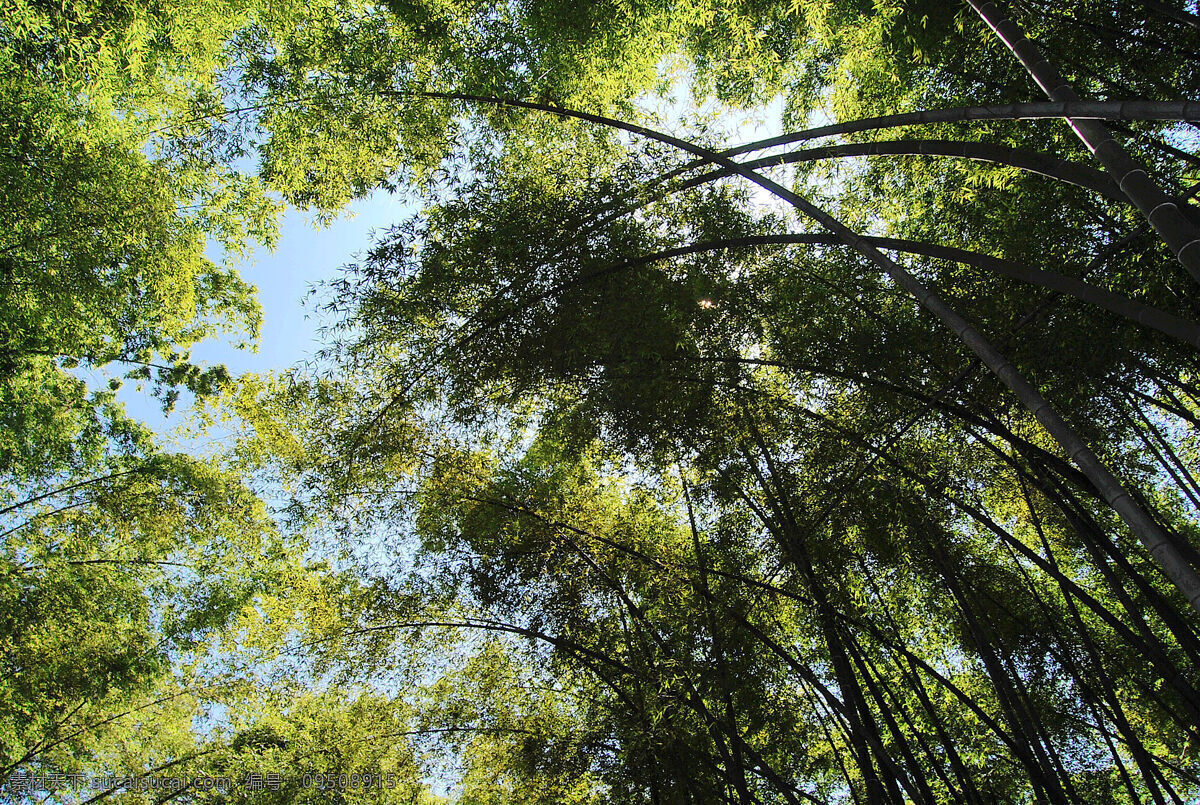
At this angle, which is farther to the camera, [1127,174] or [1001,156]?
[1001,156]

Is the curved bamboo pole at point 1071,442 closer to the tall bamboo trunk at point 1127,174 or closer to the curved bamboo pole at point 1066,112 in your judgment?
the curved bamboo pole at point 1066,112

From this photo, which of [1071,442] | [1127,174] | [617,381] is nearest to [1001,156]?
[1127,174]

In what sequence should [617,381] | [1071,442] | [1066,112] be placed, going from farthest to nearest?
[617,381], [1066,112], [1071,442]

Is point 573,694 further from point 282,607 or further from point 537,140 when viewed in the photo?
point 537,140

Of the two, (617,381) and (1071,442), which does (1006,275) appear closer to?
(1071,442)

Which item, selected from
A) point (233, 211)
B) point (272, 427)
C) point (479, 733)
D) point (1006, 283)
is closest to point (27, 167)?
point (233, 211)

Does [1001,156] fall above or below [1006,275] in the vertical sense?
above

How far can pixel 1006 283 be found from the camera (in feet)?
10.4

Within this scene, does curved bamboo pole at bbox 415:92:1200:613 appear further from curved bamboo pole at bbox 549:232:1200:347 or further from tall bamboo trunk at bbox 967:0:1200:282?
curved bamboo pole at bbox 549:232:1200:347

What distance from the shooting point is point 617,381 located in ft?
12.6

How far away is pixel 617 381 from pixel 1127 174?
242cm

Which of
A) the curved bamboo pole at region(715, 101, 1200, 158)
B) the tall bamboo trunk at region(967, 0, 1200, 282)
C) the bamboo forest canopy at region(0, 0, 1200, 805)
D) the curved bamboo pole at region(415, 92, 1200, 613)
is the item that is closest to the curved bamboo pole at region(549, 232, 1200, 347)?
the bamboo forest canopy at region(0, 0, 1200, 805)

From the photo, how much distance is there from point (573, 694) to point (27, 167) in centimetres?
512

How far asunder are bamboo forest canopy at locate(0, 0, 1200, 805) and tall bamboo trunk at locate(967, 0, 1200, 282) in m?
0.03
